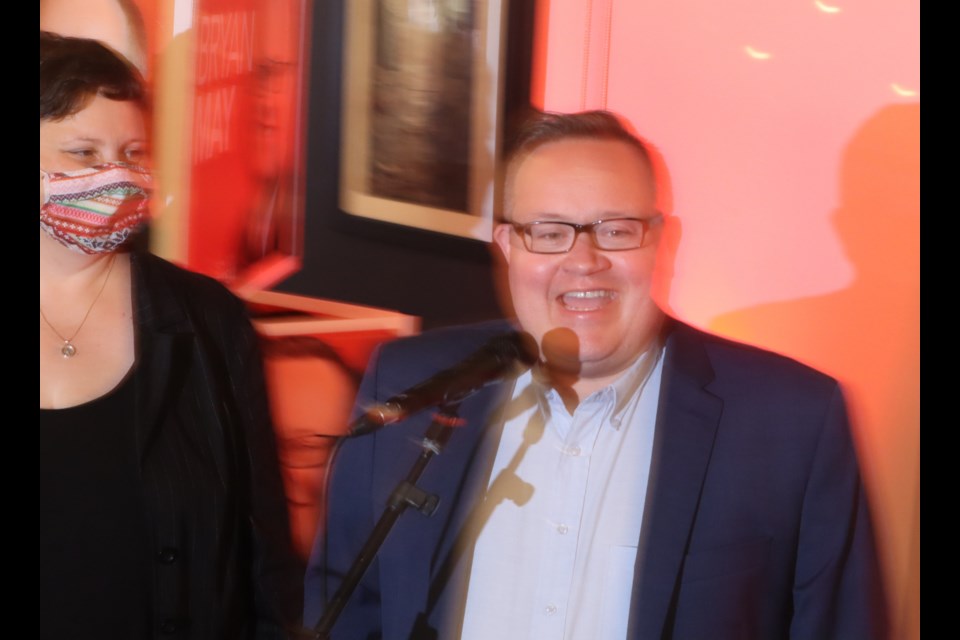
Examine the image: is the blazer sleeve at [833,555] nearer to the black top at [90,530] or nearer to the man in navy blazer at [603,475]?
the man in navy blazer at [603,475]

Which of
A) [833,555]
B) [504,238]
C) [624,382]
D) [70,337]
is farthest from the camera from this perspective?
[504,238]

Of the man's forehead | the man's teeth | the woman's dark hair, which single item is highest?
the woman's dark hair

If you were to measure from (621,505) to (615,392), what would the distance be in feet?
0.80

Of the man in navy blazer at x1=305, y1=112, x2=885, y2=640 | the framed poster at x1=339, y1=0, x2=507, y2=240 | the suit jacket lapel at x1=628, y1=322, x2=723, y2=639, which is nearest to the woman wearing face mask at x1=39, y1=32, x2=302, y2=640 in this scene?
the man in navy blazer at x1=305, y1=112, x2=885, y2=640

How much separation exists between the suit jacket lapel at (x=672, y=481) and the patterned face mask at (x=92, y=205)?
46.8 inches

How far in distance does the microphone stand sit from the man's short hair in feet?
2.70

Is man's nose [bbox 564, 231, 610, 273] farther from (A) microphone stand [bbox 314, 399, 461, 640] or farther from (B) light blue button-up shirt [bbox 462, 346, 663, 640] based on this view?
(A) microphone stand [bbox 314, 399, 461, 640]

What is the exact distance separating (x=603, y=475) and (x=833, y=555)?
0.49m

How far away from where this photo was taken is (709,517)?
2021mm

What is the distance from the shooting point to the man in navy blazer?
6.50 ft

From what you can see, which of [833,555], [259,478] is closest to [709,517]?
[833,555]

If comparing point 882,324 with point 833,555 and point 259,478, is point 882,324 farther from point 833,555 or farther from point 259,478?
point 259,478

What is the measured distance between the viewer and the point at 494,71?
2402mm
